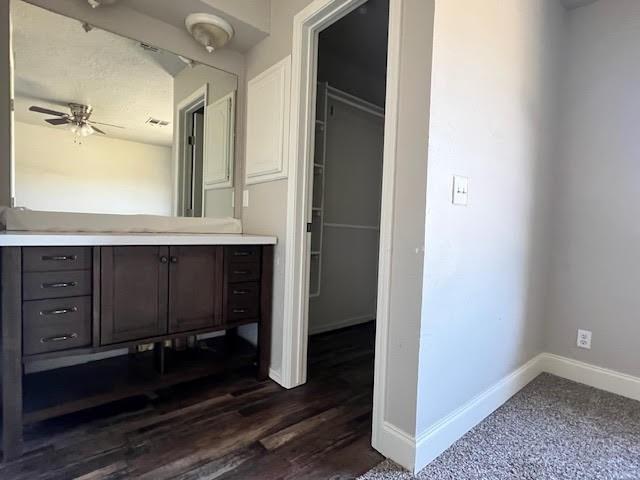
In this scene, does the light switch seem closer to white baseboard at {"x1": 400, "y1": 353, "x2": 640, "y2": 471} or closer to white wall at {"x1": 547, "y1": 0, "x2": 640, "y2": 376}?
white baseboard at {"x1": 400, "y1": 353, "x2": 640, "y2": 471}

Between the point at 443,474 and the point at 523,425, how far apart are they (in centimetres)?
64

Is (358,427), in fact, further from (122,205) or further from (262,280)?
(122,205)

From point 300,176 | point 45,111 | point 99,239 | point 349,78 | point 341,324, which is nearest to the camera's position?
point 99,239

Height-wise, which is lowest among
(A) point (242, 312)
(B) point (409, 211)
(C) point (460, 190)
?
(A) point (242, 312)

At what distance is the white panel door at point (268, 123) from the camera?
199cm

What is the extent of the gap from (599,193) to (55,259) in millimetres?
3002

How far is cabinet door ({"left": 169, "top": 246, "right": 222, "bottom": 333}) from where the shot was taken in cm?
169

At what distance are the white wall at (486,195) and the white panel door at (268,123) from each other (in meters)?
0.97

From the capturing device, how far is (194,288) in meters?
1.76

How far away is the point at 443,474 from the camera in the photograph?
4.25ft

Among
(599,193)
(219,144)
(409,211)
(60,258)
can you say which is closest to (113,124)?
(219,144)

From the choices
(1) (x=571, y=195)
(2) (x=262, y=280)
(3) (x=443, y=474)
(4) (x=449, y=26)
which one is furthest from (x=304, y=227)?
(1) (x=571, y=195)

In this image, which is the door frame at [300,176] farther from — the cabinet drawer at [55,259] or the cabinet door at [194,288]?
the cabinet drawer at [55,259]

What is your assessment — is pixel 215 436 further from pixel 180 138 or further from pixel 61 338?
pixel 180 138
